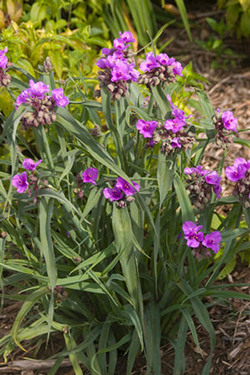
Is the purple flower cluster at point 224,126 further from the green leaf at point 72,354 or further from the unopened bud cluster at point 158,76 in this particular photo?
the green leaf at point 72,354

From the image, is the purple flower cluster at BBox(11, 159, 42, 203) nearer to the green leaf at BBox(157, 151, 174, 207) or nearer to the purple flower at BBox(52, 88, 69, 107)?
the purple flower at BBox(52, 88, 69, 107)

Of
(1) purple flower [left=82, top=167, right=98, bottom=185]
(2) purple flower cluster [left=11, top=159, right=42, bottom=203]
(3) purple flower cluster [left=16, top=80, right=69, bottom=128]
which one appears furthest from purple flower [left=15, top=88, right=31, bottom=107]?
(1) purple flower [left=82, top=167, right=98, bottom=185]

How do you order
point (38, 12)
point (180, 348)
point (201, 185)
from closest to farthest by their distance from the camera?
point (201, 185), point (180, 348), point (38, 12)

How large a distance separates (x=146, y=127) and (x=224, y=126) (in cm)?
20

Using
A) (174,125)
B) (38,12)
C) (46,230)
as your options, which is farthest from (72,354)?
(38,12)

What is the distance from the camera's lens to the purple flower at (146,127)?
1.38m

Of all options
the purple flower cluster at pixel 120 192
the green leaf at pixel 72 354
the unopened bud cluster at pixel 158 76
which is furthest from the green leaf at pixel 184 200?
the green leaf at pixel 72 354

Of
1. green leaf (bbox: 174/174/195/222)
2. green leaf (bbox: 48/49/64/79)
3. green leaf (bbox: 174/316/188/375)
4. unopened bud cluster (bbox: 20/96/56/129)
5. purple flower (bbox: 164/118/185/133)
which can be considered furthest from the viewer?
green leaf (bbox: 48/49/64/79)

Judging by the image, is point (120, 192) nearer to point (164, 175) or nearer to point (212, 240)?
point (164, 175)

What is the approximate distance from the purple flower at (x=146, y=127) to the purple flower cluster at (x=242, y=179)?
22cm

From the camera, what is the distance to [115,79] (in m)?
1.26

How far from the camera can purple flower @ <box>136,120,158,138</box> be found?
4.53ft

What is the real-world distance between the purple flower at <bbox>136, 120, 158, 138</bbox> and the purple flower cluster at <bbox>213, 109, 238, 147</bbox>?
0.16 metres

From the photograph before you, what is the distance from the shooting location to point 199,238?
4.54ft
